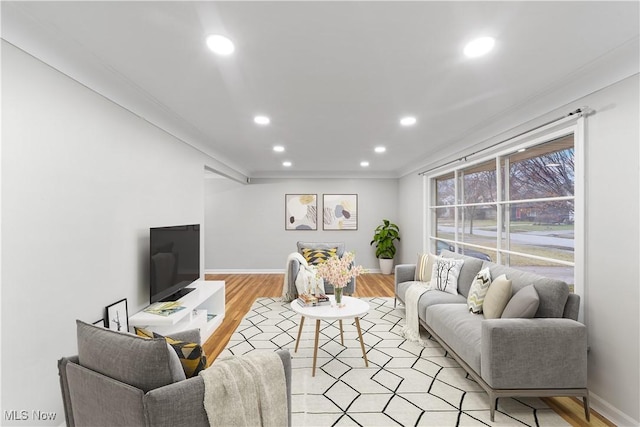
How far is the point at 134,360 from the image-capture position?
1.25 metres

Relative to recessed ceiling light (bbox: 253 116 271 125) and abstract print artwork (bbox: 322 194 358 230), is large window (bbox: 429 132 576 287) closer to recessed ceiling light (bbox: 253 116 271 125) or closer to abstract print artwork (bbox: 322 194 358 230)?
recessed ceiling light (bbox: 253 116 271 125)

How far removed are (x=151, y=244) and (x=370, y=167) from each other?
4.69 m

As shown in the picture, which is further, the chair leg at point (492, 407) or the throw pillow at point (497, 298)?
the throw pillow at point (497, 298)

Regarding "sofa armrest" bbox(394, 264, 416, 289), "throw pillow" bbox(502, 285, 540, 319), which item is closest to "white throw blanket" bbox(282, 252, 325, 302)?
"sofa armrest" bbox(394, 264, 416, 289)

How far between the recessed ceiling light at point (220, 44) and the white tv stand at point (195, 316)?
220 centimetres

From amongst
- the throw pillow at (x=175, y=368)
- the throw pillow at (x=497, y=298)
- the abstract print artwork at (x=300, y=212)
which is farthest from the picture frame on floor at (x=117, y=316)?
the abstract print artwork at (x=300, y=212)

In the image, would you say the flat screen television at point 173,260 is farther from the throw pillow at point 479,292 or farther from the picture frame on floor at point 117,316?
the throw pillow at point 479,292

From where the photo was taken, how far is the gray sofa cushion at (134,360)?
1.25 meters

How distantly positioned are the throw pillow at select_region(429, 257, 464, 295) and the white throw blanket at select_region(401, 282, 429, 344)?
14 centimetres

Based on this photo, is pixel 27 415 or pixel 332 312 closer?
pixel 27 415

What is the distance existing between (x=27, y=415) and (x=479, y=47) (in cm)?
333

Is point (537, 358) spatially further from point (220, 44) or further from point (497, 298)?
point (220, 44)

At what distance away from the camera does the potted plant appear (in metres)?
7.02

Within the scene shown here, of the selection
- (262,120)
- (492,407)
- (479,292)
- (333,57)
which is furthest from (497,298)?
(262,120)
